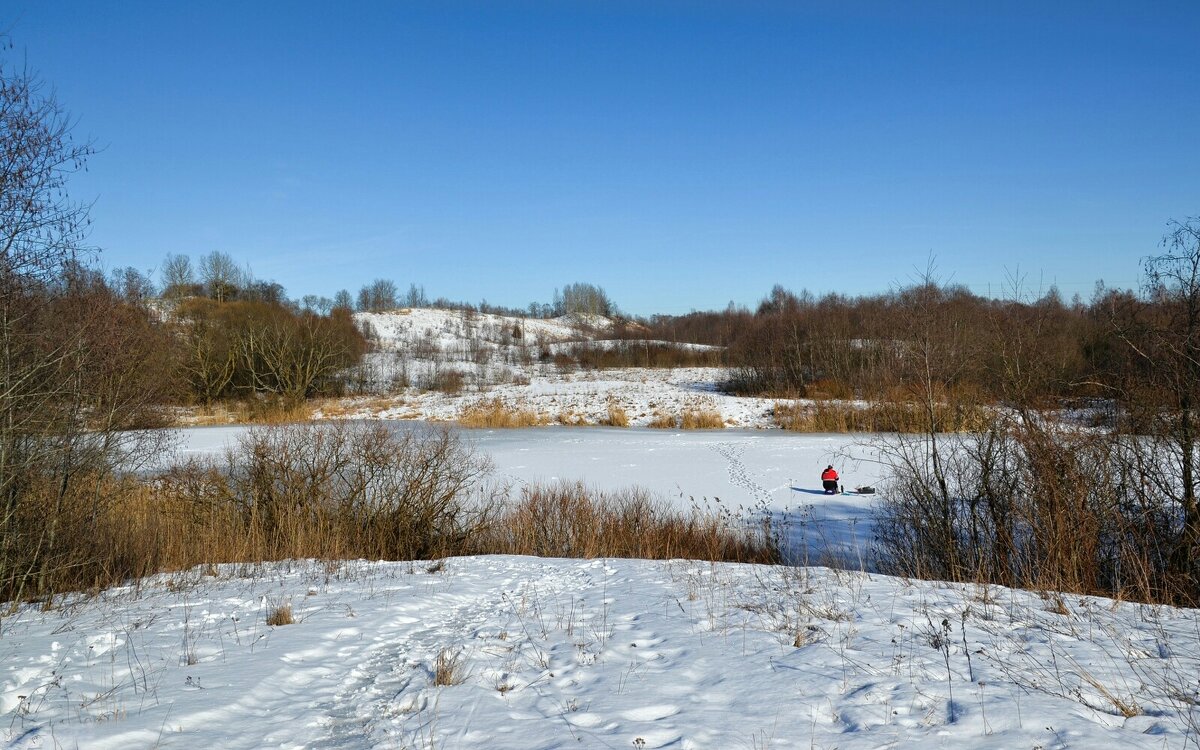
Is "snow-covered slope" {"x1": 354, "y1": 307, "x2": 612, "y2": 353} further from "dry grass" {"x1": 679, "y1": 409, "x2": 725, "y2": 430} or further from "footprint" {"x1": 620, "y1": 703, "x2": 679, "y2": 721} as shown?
"footprint" {"x1": 620, "y1": 703, "x2": 679, "y2": 721}

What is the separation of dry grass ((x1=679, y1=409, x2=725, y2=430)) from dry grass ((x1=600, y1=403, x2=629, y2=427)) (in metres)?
2.85

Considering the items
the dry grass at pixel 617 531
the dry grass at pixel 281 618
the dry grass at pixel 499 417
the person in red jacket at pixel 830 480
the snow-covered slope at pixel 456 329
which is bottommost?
the dry grass at pixel 617 531

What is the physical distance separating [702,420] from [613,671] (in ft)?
84.2

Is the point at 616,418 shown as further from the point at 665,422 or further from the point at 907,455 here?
the point at 907,455

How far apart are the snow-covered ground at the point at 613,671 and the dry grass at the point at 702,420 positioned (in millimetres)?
22420

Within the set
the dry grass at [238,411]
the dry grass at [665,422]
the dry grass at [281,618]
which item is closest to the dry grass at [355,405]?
the dry grass at [238,411]

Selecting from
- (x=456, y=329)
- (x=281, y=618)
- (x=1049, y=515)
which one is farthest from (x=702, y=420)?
(x=456, y=329)

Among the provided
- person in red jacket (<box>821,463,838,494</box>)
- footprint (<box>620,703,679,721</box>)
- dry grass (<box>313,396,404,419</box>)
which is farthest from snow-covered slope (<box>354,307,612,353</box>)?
footprint (<box>620,703,679,721</box>)

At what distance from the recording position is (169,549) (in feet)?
33.7

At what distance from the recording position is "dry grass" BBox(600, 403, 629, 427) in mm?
31672

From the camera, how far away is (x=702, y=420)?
3002 centimetres

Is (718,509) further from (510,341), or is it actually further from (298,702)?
(510,341)

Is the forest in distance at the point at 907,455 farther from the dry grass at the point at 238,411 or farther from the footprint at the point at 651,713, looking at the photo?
the dry grass at the point at 238,411

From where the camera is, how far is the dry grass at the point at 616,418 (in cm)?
3167
